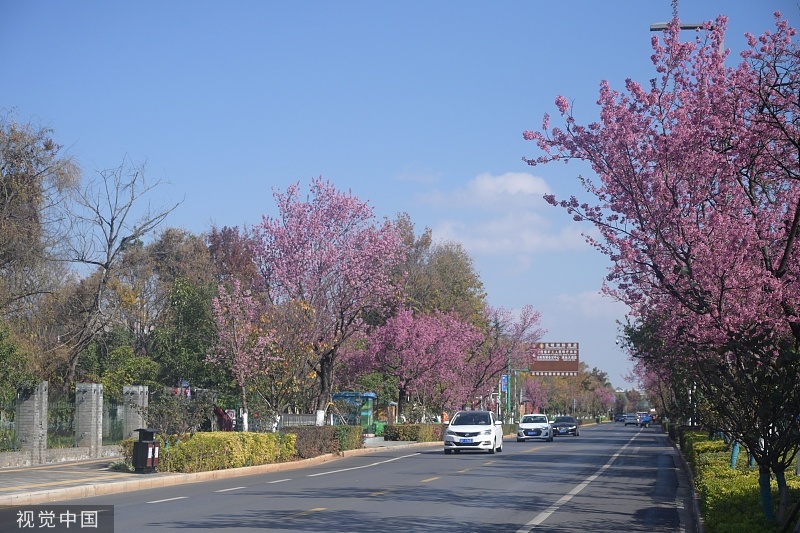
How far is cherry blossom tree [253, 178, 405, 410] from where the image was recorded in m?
36.6

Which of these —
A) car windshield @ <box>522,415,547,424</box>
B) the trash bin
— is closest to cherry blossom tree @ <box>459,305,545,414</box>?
car windshield @ <box>522,415,547,424</box>

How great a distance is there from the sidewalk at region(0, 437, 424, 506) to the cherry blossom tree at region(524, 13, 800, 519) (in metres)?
10.8

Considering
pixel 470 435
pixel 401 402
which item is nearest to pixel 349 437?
pixel 470 435

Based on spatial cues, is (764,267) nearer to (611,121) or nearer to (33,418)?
(611,121)

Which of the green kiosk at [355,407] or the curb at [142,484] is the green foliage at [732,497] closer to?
the curb at [142,484]

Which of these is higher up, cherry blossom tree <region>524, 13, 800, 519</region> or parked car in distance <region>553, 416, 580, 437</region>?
cherry blossom tree <region>524, 13, 800, 519</region>

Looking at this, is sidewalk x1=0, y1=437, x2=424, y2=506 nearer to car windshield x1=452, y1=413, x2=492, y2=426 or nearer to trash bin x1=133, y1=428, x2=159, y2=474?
trash bin x1=133, y1=428, x2=159, y2=474

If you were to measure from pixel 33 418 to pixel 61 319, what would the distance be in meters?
20.0

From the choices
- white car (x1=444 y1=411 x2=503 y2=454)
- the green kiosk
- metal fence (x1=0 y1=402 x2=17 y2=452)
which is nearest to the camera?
metal fence (x1=0 y1=402 x2=17 y2=452)

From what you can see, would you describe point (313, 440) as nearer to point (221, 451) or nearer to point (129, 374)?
point (221, 451)

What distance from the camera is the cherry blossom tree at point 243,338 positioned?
33000 mm

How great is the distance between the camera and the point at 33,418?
27672 millimetres

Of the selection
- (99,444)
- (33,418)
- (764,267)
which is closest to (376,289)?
(99,444)

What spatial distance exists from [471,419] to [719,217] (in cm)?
2631
